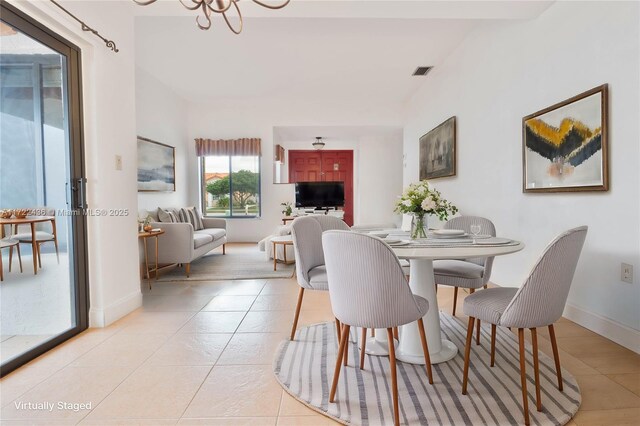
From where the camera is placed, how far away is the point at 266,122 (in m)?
6.85

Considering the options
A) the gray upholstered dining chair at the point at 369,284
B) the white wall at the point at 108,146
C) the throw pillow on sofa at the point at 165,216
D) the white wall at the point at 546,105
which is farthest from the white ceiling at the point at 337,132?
the gray upholstered dining chair at the point at 369,284

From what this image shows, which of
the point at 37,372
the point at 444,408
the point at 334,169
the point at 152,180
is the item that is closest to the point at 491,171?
the point at 444,408

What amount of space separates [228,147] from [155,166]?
1746mm

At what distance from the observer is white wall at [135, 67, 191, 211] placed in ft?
16.2

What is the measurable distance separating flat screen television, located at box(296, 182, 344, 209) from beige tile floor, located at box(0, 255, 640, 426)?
4930 mm

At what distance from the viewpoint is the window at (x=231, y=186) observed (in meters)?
7.04

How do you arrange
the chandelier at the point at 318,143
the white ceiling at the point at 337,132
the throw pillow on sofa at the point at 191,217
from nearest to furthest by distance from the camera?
1. the throw pillow on sofa at the point at 191,217
2. the white ceiling at the point at 337,132
3. the chandelier at the point at 318,143

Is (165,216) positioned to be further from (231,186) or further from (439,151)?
(439,151)

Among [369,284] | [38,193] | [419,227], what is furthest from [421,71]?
[38,193]

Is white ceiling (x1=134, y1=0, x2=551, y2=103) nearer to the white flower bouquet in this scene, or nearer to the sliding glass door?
the sliding glass door

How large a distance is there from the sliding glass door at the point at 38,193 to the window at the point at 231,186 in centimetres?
460

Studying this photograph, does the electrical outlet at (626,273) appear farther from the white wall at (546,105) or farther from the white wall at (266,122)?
the white wall at (266,122)

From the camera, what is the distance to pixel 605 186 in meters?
2.18

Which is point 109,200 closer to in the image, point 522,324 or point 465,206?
point 522,324
